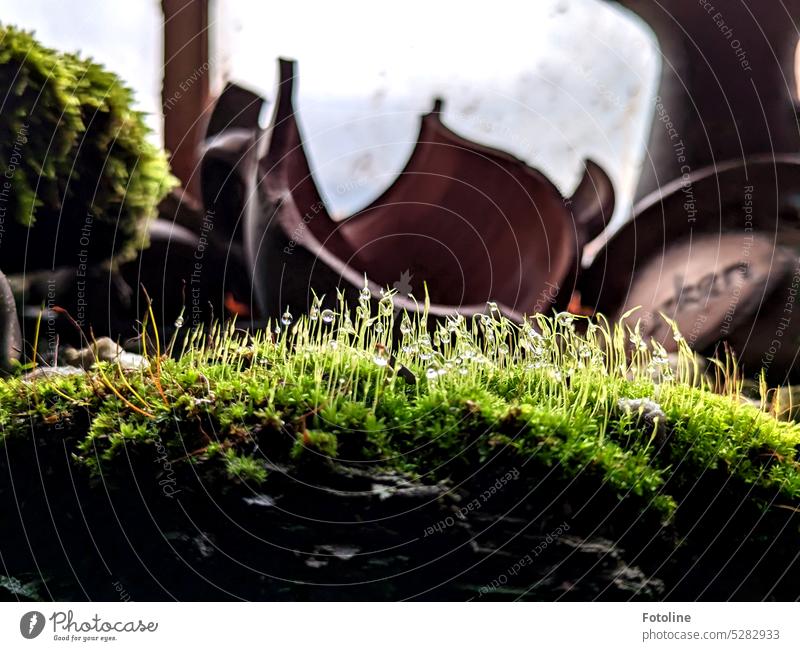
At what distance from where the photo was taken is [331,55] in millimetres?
1885

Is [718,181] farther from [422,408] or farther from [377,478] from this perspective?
[377,478]

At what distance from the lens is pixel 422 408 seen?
1653mm

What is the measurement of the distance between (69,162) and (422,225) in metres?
0.92

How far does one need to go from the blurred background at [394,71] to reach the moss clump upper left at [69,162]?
2.3 inches

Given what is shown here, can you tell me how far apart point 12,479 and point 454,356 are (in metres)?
1.09

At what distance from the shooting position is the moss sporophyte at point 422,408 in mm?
Result: 1606

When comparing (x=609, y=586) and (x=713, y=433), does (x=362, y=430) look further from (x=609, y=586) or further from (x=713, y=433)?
(x=713, y=433)

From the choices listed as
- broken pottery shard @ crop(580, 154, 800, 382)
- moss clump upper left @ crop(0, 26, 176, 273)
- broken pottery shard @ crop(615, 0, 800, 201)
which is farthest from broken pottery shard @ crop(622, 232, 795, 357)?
moss clump upper left @ crop(0, 26, 176, 273)

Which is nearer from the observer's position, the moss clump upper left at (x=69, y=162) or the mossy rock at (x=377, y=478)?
the mossy rock at (x=377, y=478)
